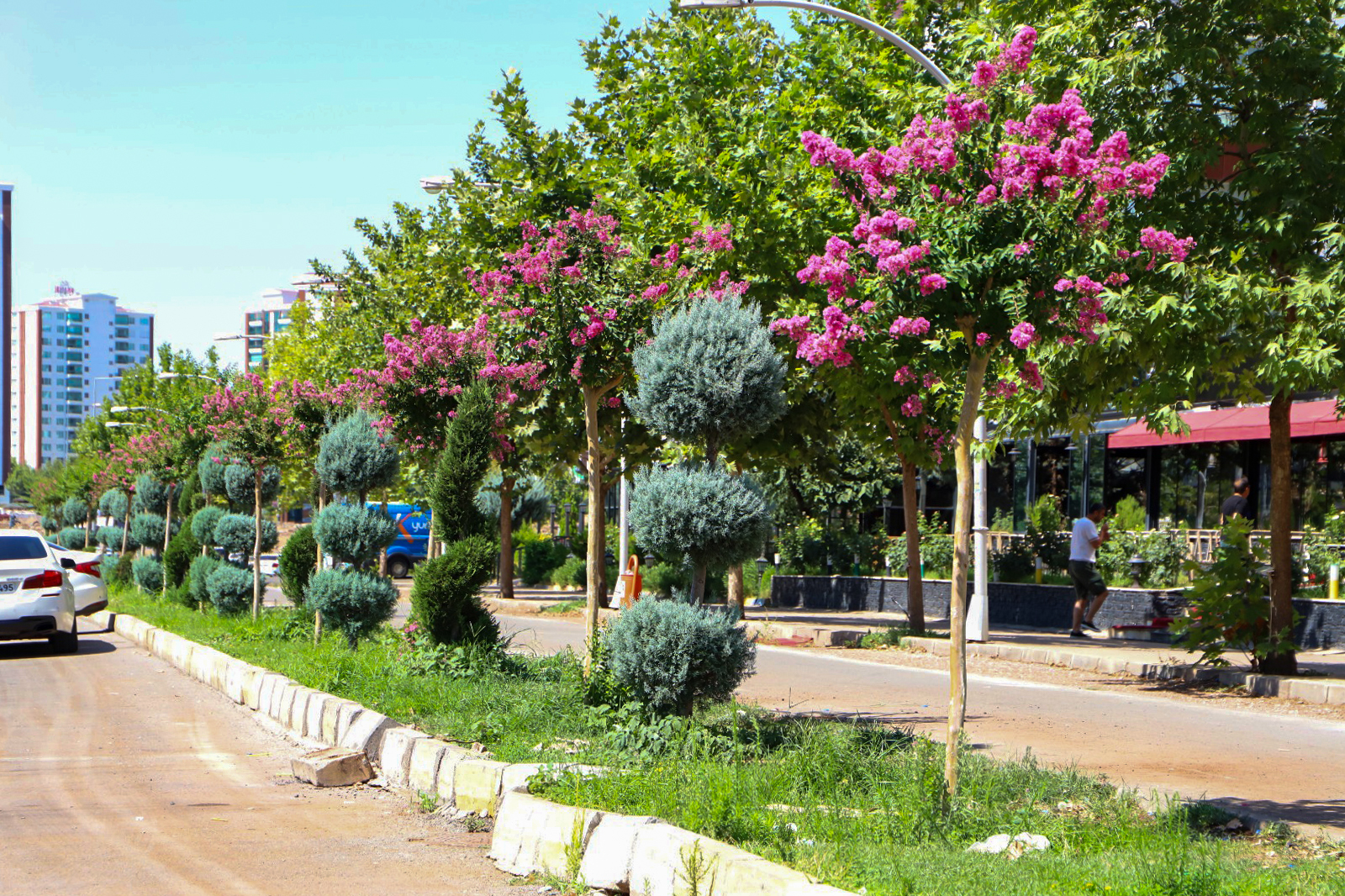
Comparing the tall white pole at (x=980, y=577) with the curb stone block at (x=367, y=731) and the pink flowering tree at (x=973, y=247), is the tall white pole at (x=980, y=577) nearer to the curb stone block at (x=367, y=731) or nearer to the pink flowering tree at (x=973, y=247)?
the curb stone block at (x=367, y=731)

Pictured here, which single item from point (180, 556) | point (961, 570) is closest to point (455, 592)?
point (961, 570)

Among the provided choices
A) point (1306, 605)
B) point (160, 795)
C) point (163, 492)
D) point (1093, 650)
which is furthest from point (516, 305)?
point (163, 492)

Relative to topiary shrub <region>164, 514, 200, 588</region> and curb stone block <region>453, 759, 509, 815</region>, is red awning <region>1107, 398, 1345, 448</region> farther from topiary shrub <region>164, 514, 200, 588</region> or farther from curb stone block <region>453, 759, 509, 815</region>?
topiary shrub <region>164, 514, 200, 588</region>

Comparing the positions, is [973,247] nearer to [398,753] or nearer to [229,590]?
[398,753]

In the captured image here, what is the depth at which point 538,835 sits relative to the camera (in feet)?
21.4

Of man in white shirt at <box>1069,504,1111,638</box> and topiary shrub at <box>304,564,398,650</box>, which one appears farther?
man in white shirt at <box>1069,504,1111,638</box>

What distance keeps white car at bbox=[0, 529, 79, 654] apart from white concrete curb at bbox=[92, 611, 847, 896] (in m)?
8.88

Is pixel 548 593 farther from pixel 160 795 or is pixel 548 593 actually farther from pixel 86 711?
pixel 160 795

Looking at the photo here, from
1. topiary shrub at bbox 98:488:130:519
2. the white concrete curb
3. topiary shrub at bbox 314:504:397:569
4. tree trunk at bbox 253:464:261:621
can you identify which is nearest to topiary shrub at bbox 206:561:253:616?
tree trunk at bbox 253:464:261:621

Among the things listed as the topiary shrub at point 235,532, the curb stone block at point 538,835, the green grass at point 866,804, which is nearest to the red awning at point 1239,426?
the green grass at point 866,804

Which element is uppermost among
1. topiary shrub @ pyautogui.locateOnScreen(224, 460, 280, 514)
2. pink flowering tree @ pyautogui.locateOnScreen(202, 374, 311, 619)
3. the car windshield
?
pink flowering tree @ pyautogui.locateOnScreen(202, 374, 311, 619)

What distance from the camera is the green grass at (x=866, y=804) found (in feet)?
16.6

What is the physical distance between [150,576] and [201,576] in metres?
6.51

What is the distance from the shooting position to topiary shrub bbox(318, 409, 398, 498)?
1562 cm
